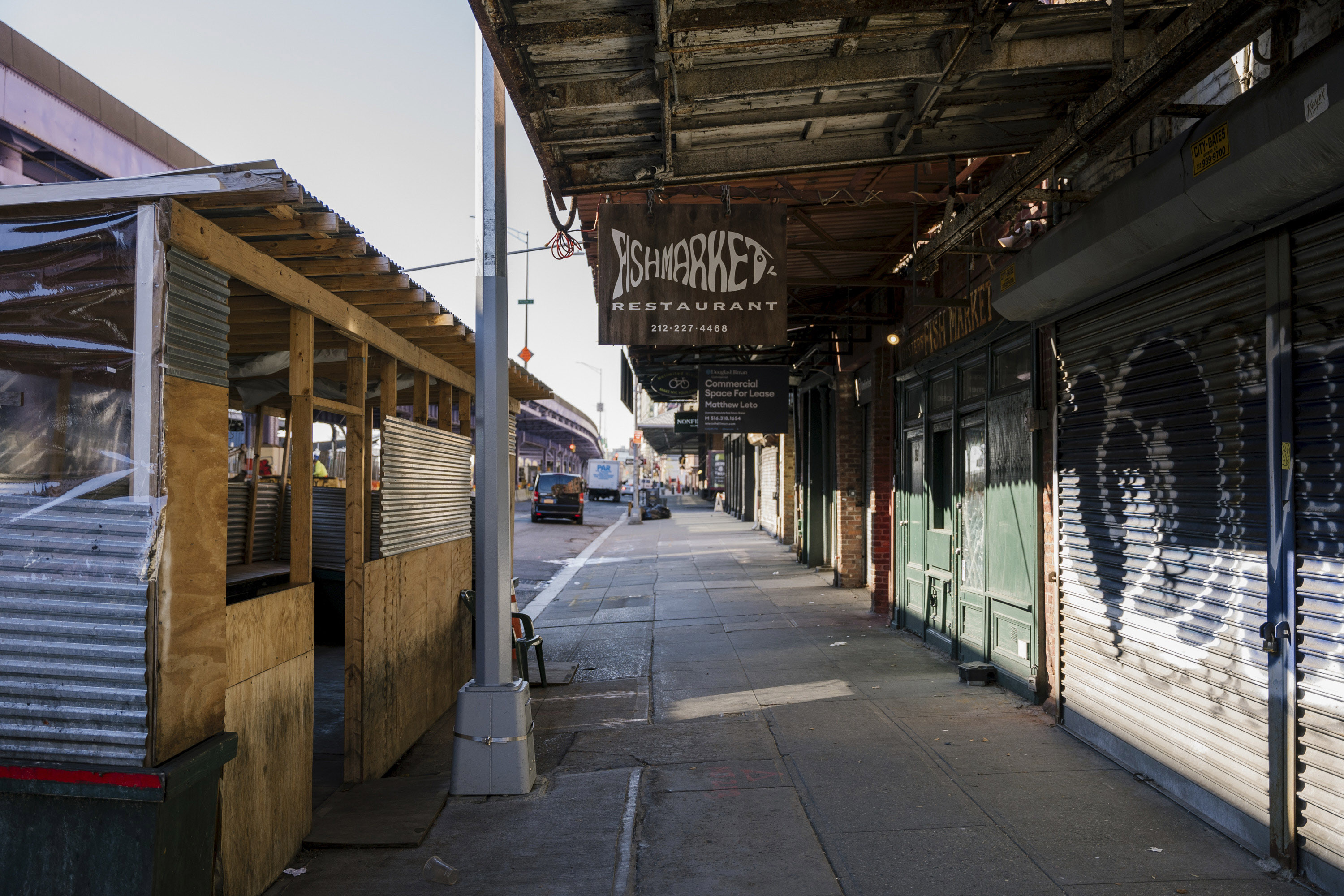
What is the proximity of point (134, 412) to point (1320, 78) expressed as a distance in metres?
4.89

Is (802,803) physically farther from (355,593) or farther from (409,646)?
(409,646)

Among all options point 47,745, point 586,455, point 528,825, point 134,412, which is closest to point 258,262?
point 134,412

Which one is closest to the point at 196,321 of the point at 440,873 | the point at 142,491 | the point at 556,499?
the point at 142,491

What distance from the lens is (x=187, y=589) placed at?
3.58m

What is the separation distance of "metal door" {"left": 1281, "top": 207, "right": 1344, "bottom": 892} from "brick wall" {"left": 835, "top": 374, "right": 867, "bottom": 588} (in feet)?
34.6

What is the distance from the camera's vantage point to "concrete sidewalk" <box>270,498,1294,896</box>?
4.15 meters

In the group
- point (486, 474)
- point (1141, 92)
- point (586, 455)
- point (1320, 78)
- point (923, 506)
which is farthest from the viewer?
point (586, 455)

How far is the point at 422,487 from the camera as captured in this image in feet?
22.6

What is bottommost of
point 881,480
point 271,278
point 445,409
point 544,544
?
point 544,544

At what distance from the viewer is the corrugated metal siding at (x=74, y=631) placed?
3395mm

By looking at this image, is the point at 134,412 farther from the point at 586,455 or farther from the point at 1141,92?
the point at 586,455

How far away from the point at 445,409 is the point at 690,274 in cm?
293

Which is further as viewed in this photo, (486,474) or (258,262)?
(486,474)

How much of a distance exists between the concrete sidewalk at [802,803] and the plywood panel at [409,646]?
1.02 feet
